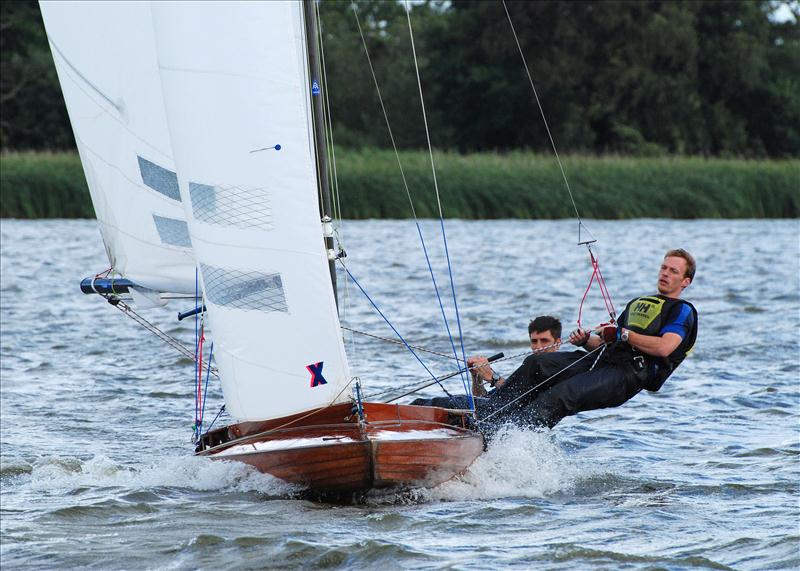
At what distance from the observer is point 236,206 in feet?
18.8

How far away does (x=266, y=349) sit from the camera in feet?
19.1

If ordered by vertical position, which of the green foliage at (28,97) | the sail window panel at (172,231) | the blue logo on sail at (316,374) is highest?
the green foliage at (28,97)

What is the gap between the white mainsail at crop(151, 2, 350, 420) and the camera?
5711 millimetres

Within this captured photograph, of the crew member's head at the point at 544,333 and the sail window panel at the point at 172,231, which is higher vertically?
the sail window panel at the point at 172,231

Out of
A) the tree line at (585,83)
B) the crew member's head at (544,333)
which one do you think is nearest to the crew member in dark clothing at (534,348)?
the crew member's head at (544,333)

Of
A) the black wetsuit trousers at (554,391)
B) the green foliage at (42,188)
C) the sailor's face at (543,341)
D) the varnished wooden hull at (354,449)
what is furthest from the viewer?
the green foliage at (42,188)

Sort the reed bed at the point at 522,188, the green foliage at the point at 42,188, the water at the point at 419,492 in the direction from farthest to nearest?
the reed bed at the point at 522,188
the green foliage at the point at 42,188
the water at the point at 419,492

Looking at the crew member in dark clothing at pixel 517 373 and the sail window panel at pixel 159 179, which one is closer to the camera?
the crew member in dark clothing at pixel 517 373

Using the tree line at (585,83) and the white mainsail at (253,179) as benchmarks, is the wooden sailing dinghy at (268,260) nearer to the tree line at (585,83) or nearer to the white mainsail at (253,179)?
the white mainsail at (253,179)

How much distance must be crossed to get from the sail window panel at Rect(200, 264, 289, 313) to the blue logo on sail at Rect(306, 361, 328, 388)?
27 centimetres

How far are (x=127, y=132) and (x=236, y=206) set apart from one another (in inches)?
55.9

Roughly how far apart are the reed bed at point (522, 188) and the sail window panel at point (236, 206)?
17272 mm

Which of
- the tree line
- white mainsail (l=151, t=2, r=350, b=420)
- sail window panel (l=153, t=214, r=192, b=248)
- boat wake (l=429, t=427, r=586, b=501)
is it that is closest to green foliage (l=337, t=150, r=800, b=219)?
the tree line

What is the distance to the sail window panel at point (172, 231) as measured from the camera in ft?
22.4
